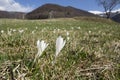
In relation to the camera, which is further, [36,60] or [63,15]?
[63,15]

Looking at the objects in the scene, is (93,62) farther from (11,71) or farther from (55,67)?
(11,71)

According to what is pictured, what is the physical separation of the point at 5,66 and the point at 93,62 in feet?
3.04

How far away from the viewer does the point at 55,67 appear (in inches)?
87.9

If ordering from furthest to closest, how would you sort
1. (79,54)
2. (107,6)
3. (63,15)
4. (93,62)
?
(63,15)
(107,6)
(79,54)
(93,62)

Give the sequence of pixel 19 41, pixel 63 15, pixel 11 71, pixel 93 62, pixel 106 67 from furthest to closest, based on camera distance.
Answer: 1. pixel 63 15
2. pixel 19 41
3. pixel 93 62
4. pixel 106 67
5. pixel 11 71

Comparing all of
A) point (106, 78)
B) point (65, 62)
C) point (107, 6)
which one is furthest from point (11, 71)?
point (107, 6)

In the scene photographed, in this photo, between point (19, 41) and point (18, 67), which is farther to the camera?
point (19, 41)

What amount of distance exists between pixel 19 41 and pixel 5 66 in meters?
1.78

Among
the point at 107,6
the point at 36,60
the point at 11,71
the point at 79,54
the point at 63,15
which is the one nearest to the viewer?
the point at 11,71

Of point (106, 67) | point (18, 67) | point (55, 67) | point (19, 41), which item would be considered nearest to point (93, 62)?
point (106, 67)

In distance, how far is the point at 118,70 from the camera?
2.41 metres

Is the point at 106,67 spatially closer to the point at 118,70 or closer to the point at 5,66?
the point at 118,70

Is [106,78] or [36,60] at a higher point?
[36,60]

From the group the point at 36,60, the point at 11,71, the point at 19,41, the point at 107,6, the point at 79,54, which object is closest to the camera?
the point at 11,71
